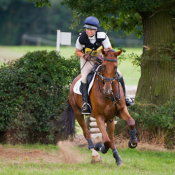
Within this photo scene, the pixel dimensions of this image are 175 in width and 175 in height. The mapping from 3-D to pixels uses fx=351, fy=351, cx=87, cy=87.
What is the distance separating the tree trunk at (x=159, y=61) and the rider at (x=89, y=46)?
2.80 meters

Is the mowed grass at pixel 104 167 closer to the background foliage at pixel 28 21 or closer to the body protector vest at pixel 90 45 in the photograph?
the body protector vest at pixel 90 45

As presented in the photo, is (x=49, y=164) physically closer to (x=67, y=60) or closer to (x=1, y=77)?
(x=1, y=77)

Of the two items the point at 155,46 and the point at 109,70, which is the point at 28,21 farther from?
the point at 109,70

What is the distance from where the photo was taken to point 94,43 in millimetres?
7746

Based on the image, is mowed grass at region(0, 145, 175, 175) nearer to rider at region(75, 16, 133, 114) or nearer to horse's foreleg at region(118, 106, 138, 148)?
horse's foreleg at region(118, 106, 138, 148)

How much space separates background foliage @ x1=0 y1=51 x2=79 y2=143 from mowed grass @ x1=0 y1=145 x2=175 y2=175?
2.25 meters

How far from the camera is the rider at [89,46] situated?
7.53 m

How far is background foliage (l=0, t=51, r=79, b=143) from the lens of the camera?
33.8 feet

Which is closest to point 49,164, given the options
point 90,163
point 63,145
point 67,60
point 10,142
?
point 90,163

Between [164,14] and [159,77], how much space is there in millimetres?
1903

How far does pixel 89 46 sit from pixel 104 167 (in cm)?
266

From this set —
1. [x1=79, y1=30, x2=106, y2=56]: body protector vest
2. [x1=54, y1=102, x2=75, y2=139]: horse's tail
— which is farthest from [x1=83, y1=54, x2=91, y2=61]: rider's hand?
[x1=54, y1=102, x2=75, y2=139]: horse's tail

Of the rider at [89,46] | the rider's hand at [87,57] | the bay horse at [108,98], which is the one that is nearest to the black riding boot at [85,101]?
the rider at [89,46]

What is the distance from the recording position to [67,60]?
11.3m
